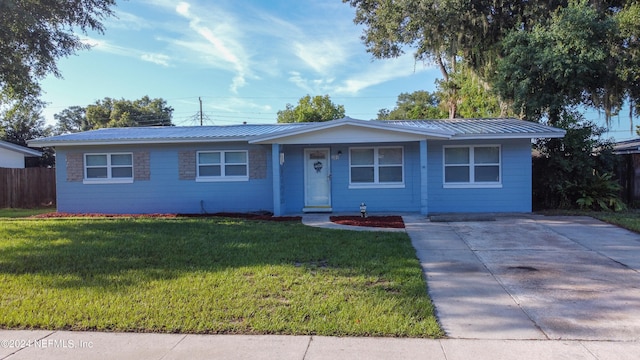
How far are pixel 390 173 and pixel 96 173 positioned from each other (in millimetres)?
10558

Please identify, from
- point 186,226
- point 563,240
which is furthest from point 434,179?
point 186,226

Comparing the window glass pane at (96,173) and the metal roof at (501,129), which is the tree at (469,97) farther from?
the window glass pane at (96,173)

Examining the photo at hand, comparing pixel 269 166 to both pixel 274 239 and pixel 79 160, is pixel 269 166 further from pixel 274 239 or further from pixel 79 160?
pixel 79 160

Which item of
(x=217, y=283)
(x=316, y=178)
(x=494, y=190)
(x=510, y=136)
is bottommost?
(x=217, y=283)

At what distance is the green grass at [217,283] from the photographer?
4.40 metres

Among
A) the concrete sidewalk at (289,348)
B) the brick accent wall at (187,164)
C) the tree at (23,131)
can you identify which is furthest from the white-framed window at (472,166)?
the tree at (23,131)

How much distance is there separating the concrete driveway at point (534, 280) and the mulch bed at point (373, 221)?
2.19 feet

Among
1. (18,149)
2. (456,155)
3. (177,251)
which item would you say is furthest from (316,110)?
(177,251)

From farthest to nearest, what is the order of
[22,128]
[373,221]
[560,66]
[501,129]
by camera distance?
[22,128] → [560,66] → [501,129] → [373,221]

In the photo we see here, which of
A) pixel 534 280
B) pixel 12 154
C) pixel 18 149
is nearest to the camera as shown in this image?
pixel 534 280

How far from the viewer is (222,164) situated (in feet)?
46.6

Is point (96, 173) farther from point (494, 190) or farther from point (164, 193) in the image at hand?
point (494, 190)

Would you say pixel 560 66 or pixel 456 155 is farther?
pixel 456 155

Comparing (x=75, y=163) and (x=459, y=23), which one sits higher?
(x=459, y=23)
